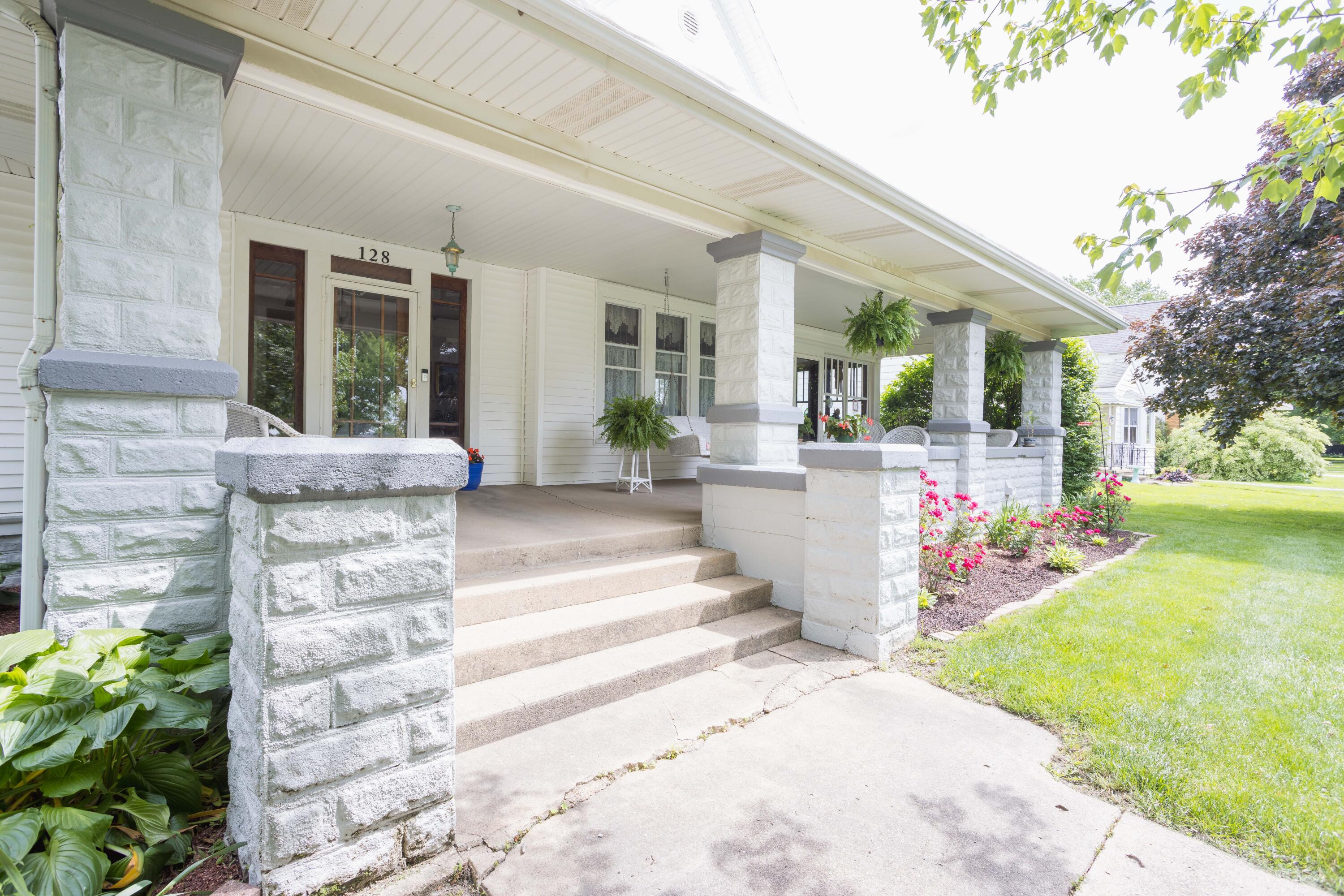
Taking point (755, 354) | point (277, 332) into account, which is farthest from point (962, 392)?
point (277, 332)

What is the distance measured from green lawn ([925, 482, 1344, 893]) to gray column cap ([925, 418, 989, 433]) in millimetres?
1880

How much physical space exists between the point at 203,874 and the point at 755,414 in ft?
12.0

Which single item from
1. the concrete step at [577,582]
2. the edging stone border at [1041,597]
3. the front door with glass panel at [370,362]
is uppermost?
the front door with glass panel at [370,362]

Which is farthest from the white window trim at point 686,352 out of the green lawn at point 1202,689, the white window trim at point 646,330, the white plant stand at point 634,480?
the green lawn at point 1202,689

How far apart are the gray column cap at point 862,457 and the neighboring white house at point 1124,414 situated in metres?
15.5

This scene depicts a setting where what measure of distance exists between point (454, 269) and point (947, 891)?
536 centimetres

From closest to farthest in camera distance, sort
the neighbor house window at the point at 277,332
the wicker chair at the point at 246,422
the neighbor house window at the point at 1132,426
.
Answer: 1. the wicker chair at the point at 246,422
2. the neighbor house window at the point at 277,332
3. the neighbor house window at the point at 1132,426

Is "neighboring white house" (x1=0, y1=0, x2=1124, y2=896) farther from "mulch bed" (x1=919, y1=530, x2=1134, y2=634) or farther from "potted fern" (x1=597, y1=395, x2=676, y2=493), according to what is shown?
"potted fern" (x1=597, y1=395, x2=676, y2=493)

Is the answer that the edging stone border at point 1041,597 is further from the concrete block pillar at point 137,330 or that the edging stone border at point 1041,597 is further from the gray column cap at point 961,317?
the concrete block pillar at point 137,330

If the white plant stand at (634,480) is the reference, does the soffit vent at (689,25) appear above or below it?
above

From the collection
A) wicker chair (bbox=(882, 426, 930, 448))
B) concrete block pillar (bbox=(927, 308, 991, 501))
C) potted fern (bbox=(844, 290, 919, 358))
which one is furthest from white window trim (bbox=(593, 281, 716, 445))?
concrete block pillar (bbox=(927, 308, 991, 501))

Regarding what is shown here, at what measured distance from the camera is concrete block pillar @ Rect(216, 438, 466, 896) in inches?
60.7

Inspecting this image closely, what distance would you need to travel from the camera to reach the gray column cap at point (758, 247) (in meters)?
4.62

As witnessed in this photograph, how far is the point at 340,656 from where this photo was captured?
1.63 meters
